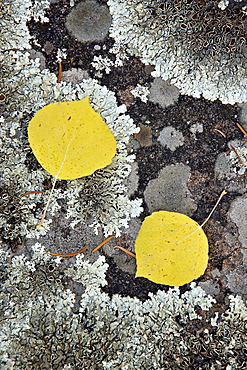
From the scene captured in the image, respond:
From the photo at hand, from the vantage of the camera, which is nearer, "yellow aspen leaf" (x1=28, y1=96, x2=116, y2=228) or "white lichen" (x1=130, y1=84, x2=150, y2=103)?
"yellow aspen leaf" (x1=28, y1=96, x2=116, y2=228)

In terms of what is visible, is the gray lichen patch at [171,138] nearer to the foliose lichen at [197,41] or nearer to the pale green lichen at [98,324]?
the foliose lichen at [197,41]

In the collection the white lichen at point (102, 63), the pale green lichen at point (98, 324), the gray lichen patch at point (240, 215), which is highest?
the white lichen at point (102, 63)

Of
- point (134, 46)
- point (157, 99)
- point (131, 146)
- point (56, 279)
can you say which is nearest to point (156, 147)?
point (131, 146)

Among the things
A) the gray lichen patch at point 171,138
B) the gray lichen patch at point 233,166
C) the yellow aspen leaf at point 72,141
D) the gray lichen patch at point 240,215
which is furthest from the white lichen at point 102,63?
the gray lichen patch at point 240,215

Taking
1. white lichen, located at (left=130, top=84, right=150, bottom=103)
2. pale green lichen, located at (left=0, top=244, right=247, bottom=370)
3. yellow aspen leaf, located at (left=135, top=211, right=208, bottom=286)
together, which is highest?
white lichen, located at (left=130, top=84, right=150, bottom=103)

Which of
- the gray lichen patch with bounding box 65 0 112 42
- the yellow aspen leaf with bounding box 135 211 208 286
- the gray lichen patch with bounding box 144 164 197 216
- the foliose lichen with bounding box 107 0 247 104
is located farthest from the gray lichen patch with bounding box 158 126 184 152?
the gray lichen patch with bounding box 65 0 112 42

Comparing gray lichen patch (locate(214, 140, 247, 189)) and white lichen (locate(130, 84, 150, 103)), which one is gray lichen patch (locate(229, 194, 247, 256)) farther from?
white lichen (locate(130, 84, 150, 103))
